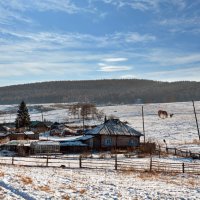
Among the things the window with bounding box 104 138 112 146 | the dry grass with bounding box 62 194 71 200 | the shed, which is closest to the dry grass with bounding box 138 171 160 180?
the dry grass with bounding box 62 194 71 200

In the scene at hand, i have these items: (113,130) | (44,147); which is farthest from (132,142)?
(44,147)

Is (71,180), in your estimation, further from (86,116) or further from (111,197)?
(86,116)

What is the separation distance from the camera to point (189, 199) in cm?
1838

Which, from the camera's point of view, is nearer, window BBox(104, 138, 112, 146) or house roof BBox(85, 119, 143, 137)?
window BBox(104, 138, 112, 146)

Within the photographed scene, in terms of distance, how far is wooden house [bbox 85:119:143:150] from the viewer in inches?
2437

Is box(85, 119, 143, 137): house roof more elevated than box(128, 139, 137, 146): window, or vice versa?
box(85, 119, 143, 137): house roof

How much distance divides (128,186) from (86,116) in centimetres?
12185

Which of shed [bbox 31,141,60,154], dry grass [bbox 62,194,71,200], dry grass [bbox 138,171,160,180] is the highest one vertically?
shed [bbox 31,141,60,154]

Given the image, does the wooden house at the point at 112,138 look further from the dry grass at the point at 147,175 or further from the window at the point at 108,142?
the dry grass at the point at 147,175

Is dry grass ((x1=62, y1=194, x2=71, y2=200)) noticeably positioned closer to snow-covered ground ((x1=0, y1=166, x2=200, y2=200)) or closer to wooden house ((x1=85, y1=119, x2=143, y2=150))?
snow-covered ground ((x1=0, y1=166, x2=200, y2=200))

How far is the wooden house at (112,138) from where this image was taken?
2437 inches

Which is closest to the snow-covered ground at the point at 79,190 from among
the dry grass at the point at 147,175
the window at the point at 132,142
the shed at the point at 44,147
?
the dry grass at the point at 147,175

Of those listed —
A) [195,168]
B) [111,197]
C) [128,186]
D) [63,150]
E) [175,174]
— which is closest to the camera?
[111,197]

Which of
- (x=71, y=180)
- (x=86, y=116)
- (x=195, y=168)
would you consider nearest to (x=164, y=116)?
(x=86, y=116)
